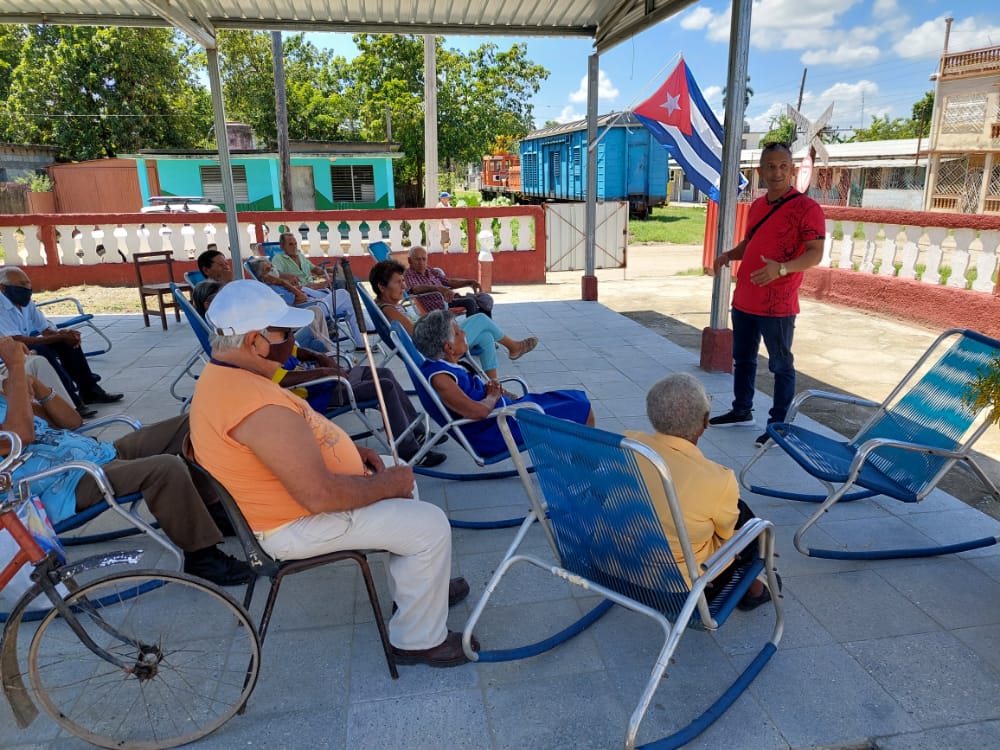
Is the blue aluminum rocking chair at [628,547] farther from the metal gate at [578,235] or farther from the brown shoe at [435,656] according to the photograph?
the metal gate at [578,235]

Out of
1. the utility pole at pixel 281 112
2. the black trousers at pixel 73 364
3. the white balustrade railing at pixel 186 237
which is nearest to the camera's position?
the black trousers at pixel 73 364

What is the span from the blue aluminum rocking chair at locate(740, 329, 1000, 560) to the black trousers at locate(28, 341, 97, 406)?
→ 454cm

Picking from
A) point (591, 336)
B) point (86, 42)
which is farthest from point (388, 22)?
point (86, 42)

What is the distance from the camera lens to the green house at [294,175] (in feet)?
72.9

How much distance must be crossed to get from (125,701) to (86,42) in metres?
29.0

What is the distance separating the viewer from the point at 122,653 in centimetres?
201

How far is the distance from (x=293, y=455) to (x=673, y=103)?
7727 mm

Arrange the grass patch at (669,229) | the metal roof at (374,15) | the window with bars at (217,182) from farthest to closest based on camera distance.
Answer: the window with bars at (217,182), the grass patch at (669,229), the metal roof at (374,15)

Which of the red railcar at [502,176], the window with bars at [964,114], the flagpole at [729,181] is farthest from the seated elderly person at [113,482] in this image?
the window with bars at [964,114]

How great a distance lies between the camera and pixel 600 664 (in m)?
2.21

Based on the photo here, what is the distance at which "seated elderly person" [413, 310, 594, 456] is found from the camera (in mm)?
3066

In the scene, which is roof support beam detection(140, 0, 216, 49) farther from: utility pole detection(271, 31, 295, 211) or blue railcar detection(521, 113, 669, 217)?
blue railcar detection(521, 113, 669, 217)

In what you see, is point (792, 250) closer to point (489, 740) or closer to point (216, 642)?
point (489, 740)

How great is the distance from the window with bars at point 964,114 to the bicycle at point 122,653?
106 ft
